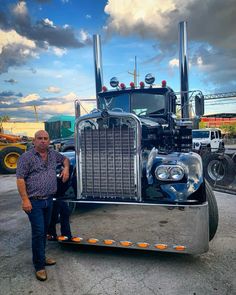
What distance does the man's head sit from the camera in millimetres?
3525

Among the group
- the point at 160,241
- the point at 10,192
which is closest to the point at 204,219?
the point at 160,241

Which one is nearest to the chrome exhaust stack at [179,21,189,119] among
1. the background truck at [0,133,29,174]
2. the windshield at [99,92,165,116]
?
the windshield at [99,92,165,116]

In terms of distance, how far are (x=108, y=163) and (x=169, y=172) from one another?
0.74 m

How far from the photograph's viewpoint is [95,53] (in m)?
7.36

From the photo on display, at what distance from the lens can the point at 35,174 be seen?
3484mm

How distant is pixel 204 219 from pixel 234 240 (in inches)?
54.8

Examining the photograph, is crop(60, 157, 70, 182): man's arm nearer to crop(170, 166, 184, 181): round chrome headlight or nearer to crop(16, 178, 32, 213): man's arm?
crop(16, 178, 32, 213): man's arm

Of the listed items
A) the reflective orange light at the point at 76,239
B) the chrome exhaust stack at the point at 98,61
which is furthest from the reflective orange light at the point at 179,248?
Result: the chrome exhaust stack at the point at 98,61

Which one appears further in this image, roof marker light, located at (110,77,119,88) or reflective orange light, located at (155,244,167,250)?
roof marker light, located at (110,77,119,88)

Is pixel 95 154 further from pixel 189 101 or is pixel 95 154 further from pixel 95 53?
pixel 95 53

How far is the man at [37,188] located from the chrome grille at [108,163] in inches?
18.8

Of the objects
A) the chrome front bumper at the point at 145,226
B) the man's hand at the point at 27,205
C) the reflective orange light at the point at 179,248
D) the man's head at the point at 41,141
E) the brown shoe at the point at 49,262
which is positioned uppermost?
the man's head at the point at 41,141

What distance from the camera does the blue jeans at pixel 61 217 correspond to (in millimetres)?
3852

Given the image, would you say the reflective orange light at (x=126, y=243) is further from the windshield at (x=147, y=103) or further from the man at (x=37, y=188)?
the windshield at (x=147, y=103)
